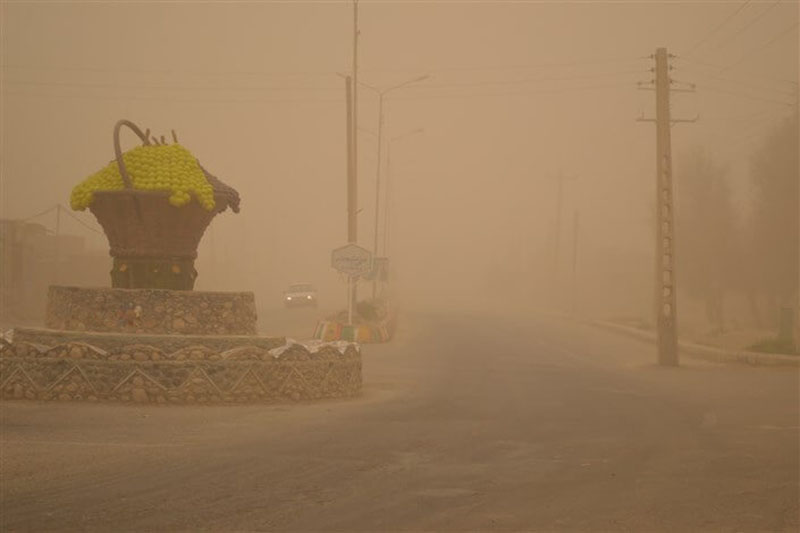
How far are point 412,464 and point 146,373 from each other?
5.45 meters

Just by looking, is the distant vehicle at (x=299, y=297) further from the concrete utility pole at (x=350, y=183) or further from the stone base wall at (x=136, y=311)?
the stone base wall at (x=136, y=311)

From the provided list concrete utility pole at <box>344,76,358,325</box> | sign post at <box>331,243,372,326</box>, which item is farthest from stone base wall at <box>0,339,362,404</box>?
concrete utility pole at <box>344,76,358,325</box>

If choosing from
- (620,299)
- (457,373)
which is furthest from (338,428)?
(620,299)

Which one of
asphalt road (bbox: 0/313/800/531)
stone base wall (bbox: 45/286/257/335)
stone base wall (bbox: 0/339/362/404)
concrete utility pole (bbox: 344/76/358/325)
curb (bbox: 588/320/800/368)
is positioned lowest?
asphalt road (bbox: 0/313/800/531)

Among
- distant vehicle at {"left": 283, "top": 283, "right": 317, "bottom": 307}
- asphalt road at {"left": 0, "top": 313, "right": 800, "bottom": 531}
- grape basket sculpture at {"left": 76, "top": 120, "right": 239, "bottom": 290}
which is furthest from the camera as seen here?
distant vehicle at {"left": 283, "top": 283, "right": 317, "bottom": 307}

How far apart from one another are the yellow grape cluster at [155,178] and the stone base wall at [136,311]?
5.21 feet

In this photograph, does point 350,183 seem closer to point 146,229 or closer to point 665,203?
point 665,203

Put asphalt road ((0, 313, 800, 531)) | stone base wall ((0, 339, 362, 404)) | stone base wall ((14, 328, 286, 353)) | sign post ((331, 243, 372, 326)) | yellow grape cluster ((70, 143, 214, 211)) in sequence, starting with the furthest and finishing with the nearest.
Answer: sign post ((331, 243, 372, 326)), yellow grape cluster ((70, 143, 214, 211)), stone base wall ((14, 328, 286, 353)), stone base wall ((0, 339, 362, 404)), asphalt road ((0, 313, 800, 531))

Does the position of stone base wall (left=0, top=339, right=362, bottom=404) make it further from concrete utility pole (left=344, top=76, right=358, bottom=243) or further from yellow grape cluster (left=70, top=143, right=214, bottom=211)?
concrete utility pole (left=344, top=76, right=358, bottom=243)

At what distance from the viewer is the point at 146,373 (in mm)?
15781

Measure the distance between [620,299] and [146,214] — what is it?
98.6 metres

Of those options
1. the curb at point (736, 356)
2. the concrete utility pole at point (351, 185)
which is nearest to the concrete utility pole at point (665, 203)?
the curb at point (736, 356)

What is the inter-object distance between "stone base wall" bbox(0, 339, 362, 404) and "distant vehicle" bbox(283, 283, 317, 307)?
53780 millimetres

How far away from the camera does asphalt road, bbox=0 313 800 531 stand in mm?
9312
